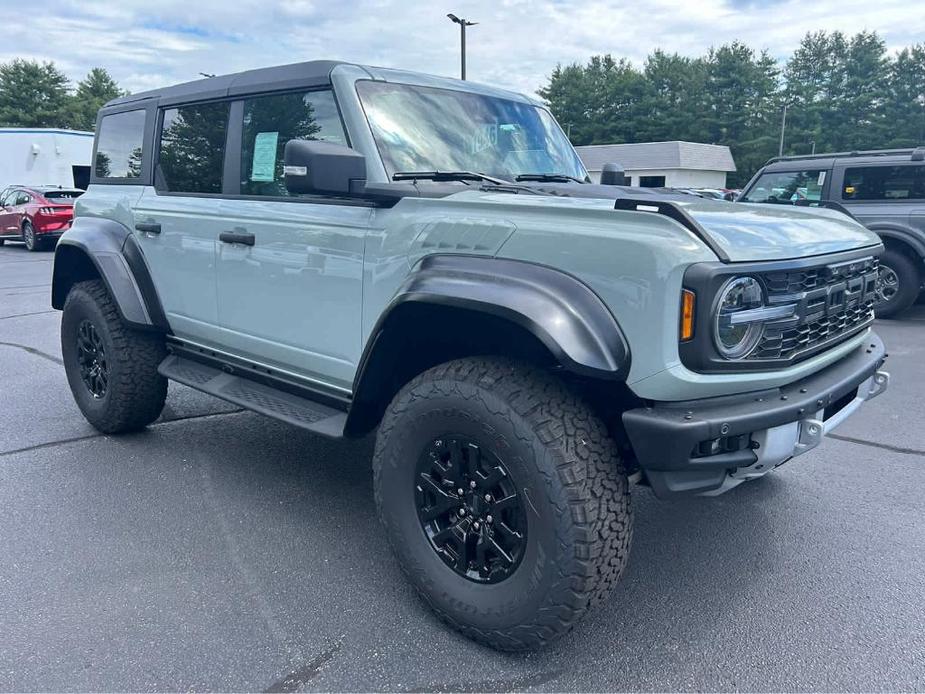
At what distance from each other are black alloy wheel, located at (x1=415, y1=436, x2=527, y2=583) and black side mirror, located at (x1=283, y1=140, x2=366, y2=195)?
1011 mm

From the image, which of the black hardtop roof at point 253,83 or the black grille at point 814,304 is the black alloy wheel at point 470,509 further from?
the black hardtop roof at point 253,83

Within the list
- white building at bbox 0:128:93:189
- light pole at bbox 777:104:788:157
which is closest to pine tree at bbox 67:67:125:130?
white building at bbox 0:128:93:189

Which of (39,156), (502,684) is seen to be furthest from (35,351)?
(39,156)

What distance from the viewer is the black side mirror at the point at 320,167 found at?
2656mm

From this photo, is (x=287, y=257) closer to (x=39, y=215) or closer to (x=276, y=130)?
(x=276, y=130)

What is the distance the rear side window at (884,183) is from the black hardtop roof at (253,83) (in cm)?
796

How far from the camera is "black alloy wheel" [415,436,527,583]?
2434 millimetres

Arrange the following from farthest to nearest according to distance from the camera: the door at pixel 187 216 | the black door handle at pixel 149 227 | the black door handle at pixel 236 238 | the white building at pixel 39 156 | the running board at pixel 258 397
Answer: the white building at pixel 39 156, the black door handle at pixel 149 227, the door at pixel 187 216, the black door handle at pixel 236 238, the running board at pixel 258 397

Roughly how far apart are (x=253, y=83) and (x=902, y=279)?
8.14 meters

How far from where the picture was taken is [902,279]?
8844mm

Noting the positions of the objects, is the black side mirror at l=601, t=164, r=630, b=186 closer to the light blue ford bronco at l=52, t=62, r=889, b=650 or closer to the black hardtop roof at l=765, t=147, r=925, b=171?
the light blue ford bronco at l=52, t=62, r=889, b=650

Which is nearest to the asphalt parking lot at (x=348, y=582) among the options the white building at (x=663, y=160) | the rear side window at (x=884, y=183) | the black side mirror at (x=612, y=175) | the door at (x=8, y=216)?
the black side mirror at (x=612, y=175)

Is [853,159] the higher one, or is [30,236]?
[853,159]

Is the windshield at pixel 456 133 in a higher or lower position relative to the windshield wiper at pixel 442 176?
higher
